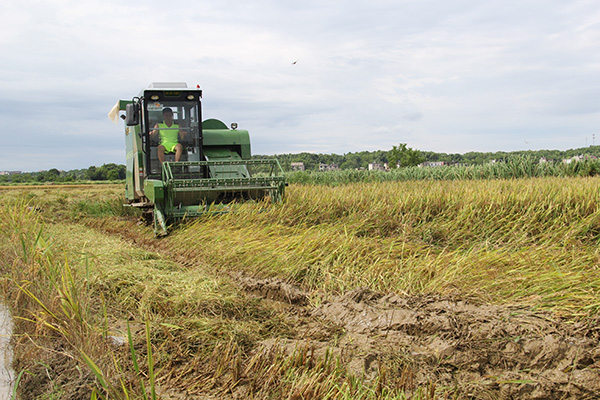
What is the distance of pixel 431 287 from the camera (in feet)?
14.4

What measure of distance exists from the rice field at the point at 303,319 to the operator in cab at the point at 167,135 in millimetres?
2799

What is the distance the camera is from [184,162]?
8594 mm

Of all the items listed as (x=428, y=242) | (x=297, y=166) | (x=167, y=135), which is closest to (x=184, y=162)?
(x=167, y=135)

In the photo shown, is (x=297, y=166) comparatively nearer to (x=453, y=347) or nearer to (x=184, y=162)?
(x=184, y=162)

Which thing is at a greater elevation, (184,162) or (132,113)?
(132,113)

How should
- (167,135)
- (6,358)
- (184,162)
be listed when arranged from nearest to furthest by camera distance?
1. (6,358)
2. (184,162)
3. (167,135)

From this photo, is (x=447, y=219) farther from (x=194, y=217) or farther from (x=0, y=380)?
(x=0, y=380)

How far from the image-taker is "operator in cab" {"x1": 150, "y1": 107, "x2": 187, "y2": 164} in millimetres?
Result: 9500

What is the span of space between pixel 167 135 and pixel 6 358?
6333mm

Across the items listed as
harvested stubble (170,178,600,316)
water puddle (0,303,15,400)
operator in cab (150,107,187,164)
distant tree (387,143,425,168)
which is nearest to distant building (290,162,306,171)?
harvested stubble (170,178,600,316)

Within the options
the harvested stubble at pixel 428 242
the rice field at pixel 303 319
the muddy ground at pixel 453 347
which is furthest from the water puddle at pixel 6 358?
the harvested stubble at pixel 428 242

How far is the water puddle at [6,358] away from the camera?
327 cm

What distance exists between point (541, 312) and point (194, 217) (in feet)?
19.5

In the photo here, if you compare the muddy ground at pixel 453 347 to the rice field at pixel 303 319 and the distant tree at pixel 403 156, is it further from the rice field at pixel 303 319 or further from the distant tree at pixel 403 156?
the distant tree at pixel 403 156
